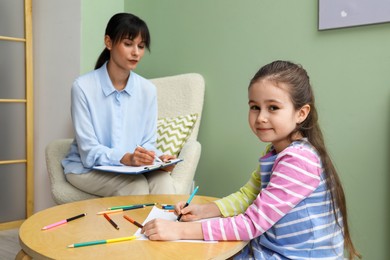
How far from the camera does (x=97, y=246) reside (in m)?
0.86

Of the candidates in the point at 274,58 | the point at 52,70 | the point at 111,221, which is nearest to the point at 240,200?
the point at 111,221

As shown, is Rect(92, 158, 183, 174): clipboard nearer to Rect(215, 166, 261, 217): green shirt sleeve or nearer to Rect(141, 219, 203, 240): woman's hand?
Rect(215, 166, 261, 217): green shirt sleeve

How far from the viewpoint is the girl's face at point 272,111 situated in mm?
986

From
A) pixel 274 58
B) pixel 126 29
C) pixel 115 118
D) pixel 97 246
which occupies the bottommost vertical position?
pixel 97 246

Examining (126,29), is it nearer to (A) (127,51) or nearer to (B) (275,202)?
(A) (127,51)

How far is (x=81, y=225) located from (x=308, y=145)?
581 mm

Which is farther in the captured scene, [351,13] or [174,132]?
[174,132]

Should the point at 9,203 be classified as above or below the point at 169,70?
below

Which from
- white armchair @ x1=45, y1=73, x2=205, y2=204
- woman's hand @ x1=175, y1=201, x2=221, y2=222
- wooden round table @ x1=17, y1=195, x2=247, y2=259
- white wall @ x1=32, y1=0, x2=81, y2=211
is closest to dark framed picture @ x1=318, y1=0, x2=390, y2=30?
white armchair @ x1=45, y1=73, x2=205, y2=204

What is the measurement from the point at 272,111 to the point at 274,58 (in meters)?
0.93

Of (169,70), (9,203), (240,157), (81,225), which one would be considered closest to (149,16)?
Answer: (169,70)

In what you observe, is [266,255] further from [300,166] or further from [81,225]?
[81,225]

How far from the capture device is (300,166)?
36.7 inches

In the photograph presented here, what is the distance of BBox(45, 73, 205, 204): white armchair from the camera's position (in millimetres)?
1721
